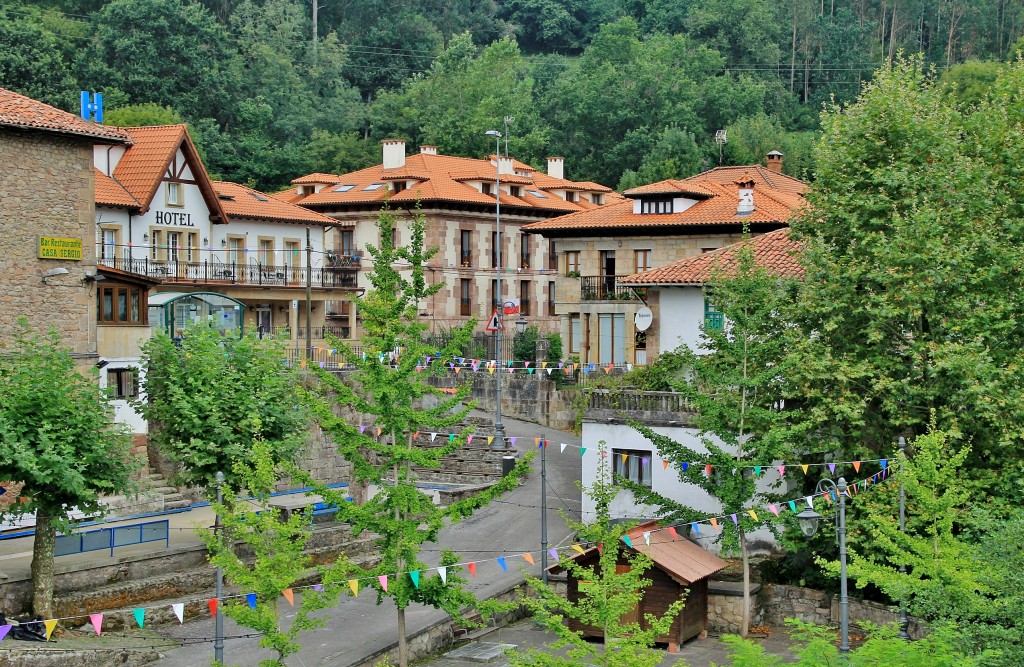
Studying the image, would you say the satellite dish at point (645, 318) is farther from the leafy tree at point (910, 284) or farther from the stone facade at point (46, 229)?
the stone facade at point (46, 229)

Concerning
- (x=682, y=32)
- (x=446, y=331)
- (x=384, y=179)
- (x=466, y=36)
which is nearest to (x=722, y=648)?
(x=446, y=331)

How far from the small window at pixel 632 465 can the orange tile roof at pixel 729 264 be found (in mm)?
4867

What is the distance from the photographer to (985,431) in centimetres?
2869

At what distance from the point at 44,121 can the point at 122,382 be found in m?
7.84

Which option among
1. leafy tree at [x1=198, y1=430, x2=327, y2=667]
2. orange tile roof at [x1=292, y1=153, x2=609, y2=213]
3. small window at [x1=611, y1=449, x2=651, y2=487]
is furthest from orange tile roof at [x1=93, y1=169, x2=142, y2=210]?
leafy tree at [x1=198, y1=430, x2=327, y2=667]

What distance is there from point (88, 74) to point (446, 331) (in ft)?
110

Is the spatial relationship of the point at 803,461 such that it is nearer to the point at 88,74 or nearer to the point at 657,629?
the point at 657,629

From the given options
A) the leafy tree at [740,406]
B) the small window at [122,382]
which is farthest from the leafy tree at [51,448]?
the leafy tree at [740,406]

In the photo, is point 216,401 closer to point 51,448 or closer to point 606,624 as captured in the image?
point 51,448

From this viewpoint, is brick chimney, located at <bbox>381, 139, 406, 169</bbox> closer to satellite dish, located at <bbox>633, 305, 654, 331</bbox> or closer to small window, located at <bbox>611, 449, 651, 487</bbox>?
satellite dish, located at <bbox>633, 305, 654, 331</bbox>

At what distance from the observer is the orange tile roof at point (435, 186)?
6056cm

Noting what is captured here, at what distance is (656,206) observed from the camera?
48094 mm

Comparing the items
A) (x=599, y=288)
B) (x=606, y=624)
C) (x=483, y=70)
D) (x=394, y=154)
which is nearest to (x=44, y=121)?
(x=606, y=624)

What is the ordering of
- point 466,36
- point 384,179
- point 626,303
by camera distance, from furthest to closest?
1. point 466,36
2. point 384,179
3. point 626,303
